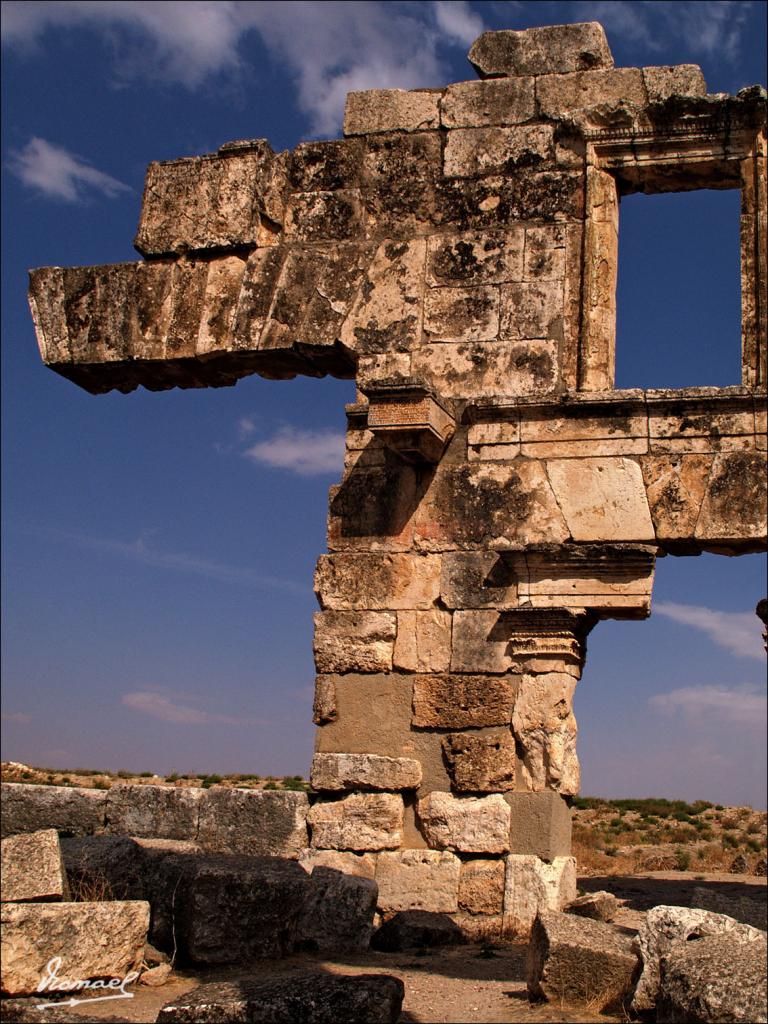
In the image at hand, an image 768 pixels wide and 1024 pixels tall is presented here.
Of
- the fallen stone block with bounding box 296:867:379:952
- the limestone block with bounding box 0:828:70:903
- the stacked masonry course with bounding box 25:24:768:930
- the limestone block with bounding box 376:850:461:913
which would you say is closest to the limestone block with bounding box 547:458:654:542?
the stacked masonry course with bounding box 25:24:768:930

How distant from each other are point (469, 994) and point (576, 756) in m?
2.23

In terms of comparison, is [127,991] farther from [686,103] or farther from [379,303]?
[686,103]

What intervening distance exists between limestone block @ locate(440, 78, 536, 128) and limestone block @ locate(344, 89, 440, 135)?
104mm

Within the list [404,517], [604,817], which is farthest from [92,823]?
[604,817]

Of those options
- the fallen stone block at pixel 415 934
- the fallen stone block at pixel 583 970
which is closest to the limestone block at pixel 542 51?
the fallen stone block at pixel 415 934

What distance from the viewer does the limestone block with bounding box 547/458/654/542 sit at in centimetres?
747

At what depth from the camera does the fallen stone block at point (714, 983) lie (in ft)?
13.8

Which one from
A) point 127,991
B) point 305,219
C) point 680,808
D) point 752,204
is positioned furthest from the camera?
point 680,808

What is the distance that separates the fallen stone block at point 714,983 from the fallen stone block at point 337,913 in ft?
6.97

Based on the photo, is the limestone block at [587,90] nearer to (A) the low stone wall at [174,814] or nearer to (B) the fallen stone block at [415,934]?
(A) the low stone wall at [174,814]

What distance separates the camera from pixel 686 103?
7.98 metres

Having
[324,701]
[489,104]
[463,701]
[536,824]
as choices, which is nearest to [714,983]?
[536,824]

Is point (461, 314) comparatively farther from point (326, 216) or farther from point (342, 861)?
point (342, 861)

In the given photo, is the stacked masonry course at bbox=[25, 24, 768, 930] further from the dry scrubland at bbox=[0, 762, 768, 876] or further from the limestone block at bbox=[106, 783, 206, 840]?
the dry scrubland at bbox=[0, 762, 768, 876]
